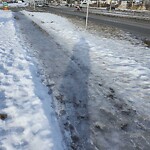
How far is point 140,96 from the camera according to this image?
693 centimetres

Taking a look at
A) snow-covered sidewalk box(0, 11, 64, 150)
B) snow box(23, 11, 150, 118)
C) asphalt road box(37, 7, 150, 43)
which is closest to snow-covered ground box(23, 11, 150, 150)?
snow box(23, 11, 150, 118)

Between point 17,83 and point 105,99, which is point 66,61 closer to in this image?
point 17,83

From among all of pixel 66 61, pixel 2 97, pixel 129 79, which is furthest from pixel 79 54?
pixel 2 97

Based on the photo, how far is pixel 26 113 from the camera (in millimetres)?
5730

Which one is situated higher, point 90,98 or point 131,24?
point 90,98

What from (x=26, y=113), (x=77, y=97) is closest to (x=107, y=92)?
(x=77, y=97)

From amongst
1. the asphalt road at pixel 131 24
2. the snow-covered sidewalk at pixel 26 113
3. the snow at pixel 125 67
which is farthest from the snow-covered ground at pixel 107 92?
the asphalt road at pixel 131 24

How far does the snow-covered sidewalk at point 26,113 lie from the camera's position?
186 inches

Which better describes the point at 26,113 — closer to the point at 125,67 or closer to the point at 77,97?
the point at 77,97

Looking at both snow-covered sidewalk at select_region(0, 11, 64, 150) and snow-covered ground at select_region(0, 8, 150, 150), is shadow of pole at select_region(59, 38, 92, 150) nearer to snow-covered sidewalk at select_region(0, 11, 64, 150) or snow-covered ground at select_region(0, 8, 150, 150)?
snow-covered ground at select_region(0, 8, 150, 150)

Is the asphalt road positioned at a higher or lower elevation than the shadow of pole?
lower

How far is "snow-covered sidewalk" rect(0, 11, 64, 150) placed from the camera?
186 inches

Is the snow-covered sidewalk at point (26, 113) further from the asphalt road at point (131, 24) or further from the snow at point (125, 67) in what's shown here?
the asphalt road at point (131, 24)

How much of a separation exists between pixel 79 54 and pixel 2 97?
5.79 meters
